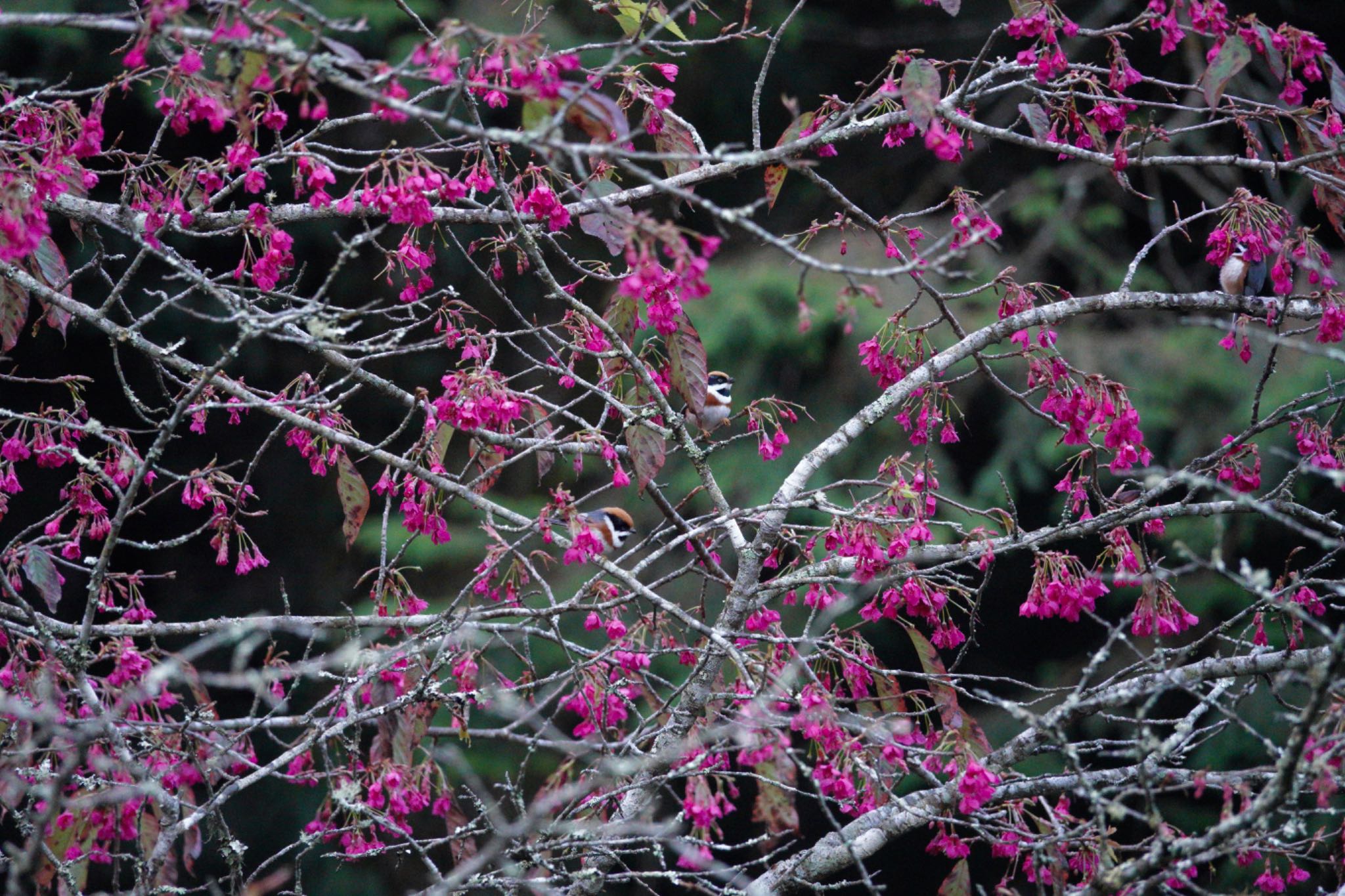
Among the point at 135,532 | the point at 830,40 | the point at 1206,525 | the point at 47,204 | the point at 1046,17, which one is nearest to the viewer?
the point at 1046,17

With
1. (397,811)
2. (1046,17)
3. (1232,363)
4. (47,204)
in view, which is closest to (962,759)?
(397,811)

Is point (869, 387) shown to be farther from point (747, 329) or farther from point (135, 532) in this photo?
point (135, 532)

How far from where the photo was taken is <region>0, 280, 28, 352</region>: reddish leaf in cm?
254

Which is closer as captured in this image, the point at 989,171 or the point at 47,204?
the point at 47,204

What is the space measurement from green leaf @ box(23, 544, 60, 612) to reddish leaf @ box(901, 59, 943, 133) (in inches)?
78.8

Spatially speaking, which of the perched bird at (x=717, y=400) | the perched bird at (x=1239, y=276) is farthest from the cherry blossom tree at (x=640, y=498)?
the perched bird at (x=717, y=400)

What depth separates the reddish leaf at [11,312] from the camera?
254 centimetres

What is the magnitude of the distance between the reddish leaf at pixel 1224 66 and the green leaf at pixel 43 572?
8.41 ft

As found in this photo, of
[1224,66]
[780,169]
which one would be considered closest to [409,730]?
[780,169]

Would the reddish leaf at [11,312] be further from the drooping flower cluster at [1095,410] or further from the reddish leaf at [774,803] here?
the drooping flower cluster at [1095,410]

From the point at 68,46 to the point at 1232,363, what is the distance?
23.9 ft

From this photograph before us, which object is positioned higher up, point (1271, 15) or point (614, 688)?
point (1271, 15)

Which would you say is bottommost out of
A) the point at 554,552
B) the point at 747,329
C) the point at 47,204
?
the point at 554,552

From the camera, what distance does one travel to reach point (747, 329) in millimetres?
7219
